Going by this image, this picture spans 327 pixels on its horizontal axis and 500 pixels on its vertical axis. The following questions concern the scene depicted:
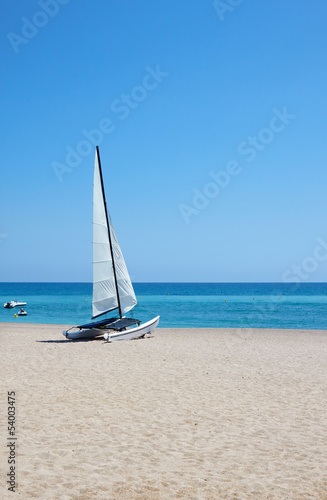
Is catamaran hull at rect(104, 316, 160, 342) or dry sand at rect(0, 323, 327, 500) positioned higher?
dry sand at rect(0, 323, 327, 500)

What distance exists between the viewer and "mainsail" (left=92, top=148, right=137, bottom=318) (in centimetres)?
2769

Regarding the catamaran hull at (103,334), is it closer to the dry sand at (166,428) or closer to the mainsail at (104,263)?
the mainsail at (104,263)

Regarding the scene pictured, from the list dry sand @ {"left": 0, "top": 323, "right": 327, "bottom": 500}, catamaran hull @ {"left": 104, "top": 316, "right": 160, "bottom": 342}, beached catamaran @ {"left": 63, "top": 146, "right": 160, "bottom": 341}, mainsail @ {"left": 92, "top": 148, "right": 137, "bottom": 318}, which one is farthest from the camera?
mainsail @ {"left": 92, "top": 148, "right": 137, "bottom": 318}

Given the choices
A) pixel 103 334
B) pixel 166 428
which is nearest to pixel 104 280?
pixel 103 334

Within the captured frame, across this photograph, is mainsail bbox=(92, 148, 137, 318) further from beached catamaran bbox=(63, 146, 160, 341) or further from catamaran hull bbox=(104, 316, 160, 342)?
catamaran hull bbox=(104, 316, 160, 342)

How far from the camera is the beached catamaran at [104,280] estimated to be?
2733cm

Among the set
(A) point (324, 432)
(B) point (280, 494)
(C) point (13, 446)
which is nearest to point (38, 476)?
(C) point (13, 446)

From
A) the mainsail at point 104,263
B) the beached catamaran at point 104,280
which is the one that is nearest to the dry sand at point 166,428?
the beached catamaran at point 104,280

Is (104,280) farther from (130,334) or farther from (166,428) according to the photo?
(166,428)

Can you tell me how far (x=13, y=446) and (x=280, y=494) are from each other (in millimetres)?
5007

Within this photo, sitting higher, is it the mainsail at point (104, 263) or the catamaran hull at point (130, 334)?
the mainsail at point (104, 263)

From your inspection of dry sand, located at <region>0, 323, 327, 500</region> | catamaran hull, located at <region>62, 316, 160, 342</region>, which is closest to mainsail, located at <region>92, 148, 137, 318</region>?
catamaran hull, located at <region>62, 316, 160, 342</region>

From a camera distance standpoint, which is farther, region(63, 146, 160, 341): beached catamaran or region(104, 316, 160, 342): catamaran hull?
region(63, 146, 160, 341): beached catamaran

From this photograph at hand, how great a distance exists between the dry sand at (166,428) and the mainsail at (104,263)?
27.2 feet
